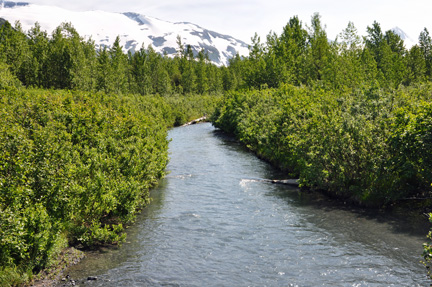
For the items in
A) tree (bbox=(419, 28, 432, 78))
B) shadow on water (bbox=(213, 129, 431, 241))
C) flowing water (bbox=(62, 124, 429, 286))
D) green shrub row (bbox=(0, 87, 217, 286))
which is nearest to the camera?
green shrub row (bbox=(0, 87, 217, 286))

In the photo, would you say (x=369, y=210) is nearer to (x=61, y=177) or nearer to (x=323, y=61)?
(x=61, y=177)

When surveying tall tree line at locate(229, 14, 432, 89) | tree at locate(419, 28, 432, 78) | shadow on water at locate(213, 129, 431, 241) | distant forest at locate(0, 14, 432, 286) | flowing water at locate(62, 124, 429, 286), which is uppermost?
tree at locate(419, 28, 432, 78)

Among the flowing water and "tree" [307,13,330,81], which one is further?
"tree" [307,13,330,81]

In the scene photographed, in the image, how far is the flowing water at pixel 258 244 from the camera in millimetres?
14422

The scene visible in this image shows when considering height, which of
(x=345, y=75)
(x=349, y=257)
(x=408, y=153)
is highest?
(x=345, y=75)

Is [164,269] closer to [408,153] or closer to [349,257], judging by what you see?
[349,257]

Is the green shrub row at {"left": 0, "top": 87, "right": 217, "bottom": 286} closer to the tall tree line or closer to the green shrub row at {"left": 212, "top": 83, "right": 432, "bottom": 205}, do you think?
the green shrub row at {"left": 212, "top": 83, "right": 432, "bottom": 205}

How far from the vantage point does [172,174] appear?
32.2 meters

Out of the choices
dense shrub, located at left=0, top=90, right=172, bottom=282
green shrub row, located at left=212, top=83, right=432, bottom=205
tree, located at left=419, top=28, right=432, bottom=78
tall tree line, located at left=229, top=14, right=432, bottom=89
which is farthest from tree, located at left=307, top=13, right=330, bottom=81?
dense shrub, located at left=0, top=90, right=172, bottom=282

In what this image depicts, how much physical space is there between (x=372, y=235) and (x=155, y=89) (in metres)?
97.9

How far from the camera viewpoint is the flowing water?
14422 mm

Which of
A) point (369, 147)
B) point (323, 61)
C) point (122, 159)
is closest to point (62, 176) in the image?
point (122, 159)


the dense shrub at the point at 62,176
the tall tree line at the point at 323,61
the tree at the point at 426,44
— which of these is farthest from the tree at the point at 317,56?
the dense shrub at the point at 62,176

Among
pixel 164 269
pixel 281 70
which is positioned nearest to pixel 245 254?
pixel 164 269
